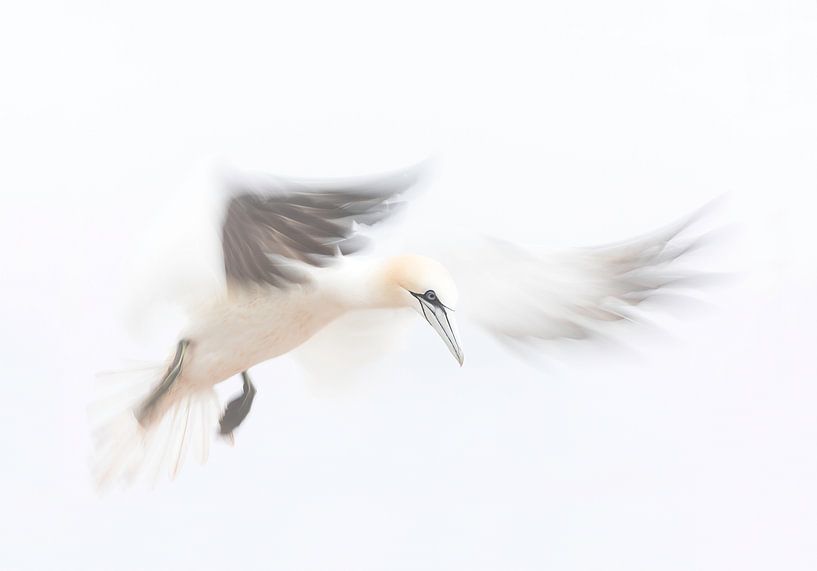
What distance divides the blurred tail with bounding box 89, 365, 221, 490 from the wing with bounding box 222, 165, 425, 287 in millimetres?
1057

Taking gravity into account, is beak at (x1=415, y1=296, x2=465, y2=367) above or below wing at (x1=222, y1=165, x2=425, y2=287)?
below

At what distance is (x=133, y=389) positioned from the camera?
6430 millimetres

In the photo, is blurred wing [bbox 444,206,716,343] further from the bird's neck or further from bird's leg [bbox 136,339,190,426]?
bird's leg [bbox 136,339,190,426]

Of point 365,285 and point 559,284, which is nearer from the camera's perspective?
point 365,285

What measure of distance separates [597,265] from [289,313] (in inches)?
48.7

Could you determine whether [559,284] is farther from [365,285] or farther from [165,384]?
[165,384]

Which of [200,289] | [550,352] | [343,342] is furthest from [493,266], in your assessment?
[200,289]

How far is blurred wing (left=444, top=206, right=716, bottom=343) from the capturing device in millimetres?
6035

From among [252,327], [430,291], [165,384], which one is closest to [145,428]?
[165,384]

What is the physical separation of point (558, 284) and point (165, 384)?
Result: 1.67 metres

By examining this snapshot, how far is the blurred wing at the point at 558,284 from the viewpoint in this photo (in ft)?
19.8

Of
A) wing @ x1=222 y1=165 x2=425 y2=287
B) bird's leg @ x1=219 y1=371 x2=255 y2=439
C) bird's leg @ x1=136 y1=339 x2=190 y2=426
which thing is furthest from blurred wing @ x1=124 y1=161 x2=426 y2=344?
bird's leg @ x1=219 y1=371 x2=255 y2=439

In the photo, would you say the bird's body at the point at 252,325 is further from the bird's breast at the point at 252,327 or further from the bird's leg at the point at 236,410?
the bird's leg at the point at 236,410

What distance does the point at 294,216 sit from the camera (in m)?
5.31
